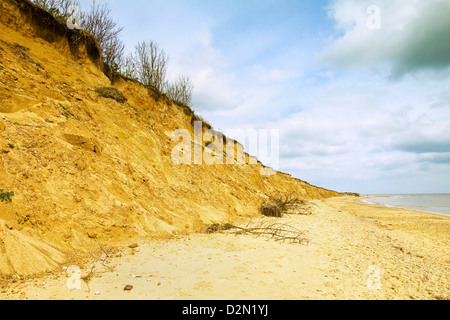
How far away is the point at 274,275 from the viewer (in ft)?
12.3

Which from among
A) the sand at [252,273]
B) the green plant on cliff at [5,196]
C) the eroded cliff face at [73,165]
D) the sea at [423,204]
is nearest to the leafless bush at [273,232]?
the sand at [252,273]

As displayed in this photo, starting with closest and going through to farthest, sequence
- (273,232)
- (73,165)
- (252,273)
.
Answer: (252,273) → (73,165) → (273,232)

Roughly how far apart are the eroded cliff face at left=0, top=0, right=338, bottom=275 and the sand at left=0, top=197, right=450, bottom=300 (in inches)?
31.0

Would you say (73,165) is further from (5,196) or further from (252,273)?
(252,273)

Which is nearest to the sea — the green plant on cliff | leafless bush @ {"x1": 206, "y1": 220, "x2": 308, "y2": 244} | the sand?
leafless bush @ {"x1": 206, "y1": 220, "x2": 308, "y2": 244}

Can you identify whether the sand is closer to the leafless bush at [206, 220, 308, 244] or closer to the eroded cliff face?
the leafless bush at [206, 220, 308, 244]

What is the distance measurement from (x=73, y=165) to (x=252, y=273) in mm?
5290

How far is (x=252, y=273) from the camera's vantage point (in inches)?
150

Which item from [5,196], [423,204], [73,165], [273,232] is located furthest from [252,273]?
[423,204]

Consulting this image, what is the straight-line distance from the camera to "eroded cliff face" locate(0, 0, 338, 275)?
445 cm

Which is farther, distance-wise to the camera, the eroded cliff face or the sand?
the eroded cliff face

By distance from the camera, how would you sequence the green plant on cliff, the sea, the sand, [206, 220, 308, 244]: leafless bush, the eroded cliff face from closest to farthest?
the sand, the green plant on cliff, the eroded cliff face, [206, 220, 308, 244]: leafless bush, the sea
